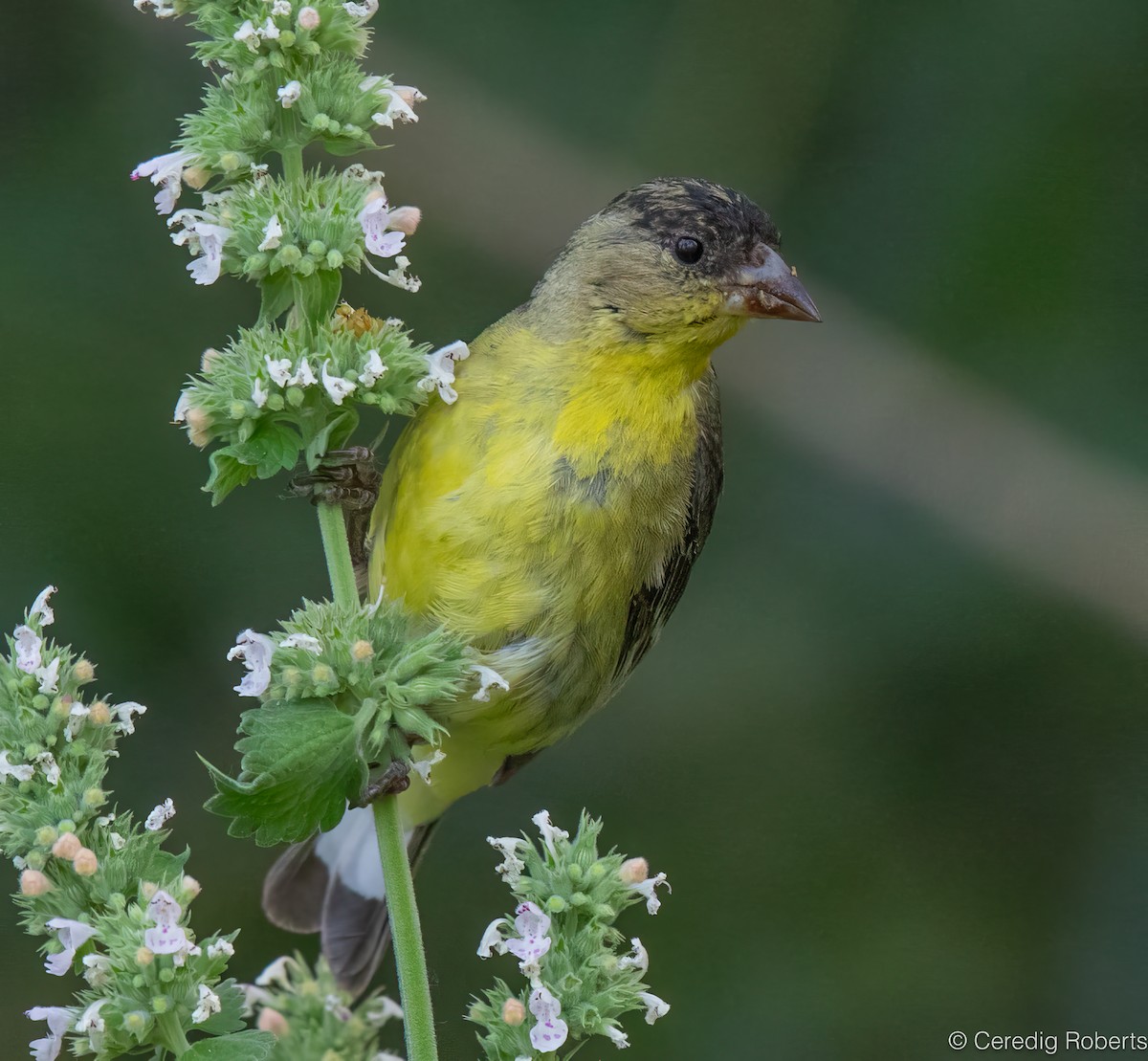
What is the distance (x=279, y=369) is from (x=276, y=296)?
0.47ft

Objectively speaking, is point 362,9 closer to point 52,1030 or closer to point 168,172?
point 168,172

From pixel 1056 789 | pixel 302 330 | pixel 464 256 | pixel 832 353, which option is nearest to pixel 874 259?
pixel 832 353

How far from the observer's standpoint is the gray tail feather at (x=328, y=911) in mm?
3494

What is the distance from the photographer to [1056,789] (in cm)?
439

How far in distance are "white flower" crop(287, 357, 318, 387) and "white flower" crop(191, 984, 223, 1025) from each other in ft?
2.32

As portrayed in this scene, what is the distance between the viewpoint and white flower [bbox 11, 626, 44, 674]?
1.78m

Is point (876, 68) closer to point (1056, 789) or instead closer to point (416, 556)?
point (1056, 789)

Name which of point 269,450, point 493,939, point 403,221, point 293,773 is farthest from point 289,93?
point 493,939

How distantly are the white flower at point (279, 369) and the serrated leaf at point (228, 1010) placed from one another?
2.29 feet

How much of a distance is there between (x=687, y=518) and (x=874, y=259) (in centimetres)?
173

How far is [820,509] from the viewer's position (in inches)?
178

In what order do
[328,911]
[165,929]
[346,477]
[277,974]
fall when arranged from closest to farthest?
[165,929]
[277,974]
[346,477]
[328,911]

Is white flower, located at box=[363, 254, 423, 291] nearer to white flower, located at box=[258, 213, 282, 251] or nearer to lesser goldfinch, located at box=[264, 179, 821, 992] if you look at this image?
white flower, located at box=[258, 213, 282, 251]

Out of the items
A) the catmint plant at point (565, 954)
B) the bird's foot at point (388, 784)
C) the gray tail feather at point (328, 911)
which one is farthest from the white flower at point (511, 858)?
the gray tail feather at point (328, 911)
